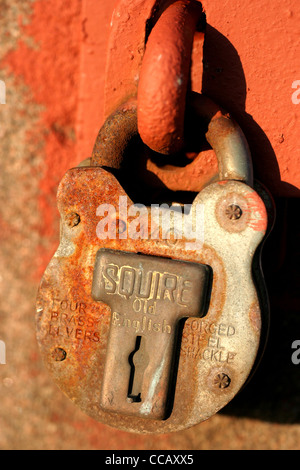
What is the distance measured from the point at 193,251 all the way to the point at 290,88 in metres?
0.23

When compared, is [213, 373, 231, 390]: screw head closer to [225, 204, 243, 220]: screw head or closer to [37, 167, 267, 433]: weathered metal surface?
[37, 167, 267, 433]: weathered metal surface

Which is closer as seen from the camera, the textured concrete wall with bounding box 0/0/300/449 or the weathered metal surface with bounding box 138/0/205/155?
the weathered metal surface with bounding box 138/0/205/155

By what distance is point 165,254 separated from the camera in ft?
1.77

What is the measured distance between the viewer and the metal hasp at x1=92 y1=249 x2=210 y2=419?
0.53 m

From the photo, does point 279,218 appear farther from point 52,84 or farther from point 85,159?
point 52,84

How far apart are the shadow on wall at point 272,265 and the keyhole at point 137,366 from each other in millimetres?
212

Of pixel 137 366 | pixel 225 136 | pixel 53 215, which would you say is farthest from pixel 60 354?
pixel 225 136

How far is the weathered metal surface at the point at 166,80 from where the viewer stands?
18.0 inches

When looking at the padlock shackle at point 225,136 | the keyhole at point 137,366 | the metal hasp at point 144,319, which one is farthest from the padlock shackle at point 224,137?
the keyhole at point 137,366

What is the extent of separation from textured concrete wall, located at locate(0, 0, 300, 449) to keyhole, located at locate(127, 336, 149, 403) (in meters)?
0.21

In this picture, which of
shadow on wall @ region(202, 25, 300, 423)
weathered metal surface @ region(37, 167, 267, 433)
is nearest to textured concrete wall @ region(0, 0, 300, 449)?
shadow on wall @ region(202, 25, 300, 423)

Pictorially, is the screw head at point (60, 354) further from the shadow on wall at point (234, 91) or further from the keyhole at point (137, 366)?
the shadow on wall at point (234, 91)

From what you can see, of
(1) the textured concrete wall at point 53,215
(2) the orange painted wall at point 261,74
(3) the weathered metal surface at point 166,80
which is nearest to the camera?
(3) the weathered metal surface at point 166,80

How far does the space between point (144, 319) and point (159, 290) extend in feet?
0.13
